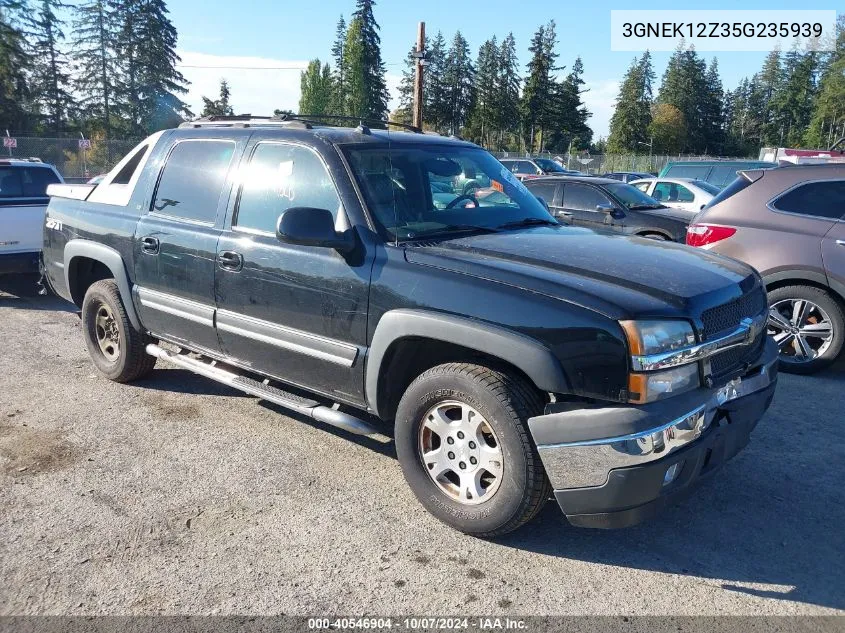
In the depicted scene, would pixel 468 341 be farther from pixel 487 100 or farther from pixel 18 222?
pixel 487 100

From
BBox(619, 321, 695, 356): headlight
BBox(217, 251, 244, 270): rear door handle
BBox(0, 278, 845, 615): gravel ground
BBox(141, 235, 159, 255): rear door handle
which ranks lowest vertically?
BBox(0, 278, 845, 615): gravel ground

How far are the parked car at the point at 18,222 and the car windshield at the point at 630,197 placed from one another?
8.12 metres

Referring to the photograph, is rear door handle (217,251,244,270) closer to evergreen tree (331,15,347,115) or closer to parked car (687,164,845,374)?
parked car (687,164,845,374)

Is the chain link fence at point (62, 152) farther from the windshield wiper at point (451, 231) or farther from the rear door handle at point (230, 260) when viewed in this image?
the windshield wiper at point (451, 231)

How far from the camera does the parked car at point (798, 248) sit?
5.86 m

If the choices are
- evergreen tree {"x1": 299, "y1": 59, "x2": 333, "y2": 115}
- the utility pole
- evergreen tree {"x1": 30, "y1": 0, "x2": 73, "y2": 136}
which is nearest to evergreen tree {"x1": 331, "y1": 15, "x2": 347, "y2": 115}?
evergreen tree {"x1": 299, "y1": 59, "x2": 333, "y2": 115}

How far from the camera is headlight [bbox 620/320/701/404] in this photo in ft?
9.34

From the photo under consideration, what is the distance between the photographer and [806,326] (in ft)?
Answer: 19.7

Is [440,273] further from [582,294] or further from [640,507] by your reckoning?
[640,507]

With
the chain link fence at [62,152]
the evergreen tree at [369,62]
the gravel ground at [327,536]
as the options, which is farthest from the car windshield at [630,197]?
the evergreen tree at [369,62]

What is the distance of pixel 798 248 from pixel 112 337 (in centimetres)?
565

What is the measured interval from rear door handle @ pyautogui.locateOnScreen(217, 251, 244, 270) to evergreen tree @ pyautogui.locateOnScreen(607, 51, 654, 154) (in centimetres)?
8797

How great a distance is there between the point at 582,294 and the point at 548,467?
0.75m

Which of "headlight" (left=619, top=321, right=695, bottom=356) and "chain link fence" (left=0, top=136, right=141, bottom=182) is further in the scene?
"chain link fence" (left=0, top=136, right=141, bottom=182)
